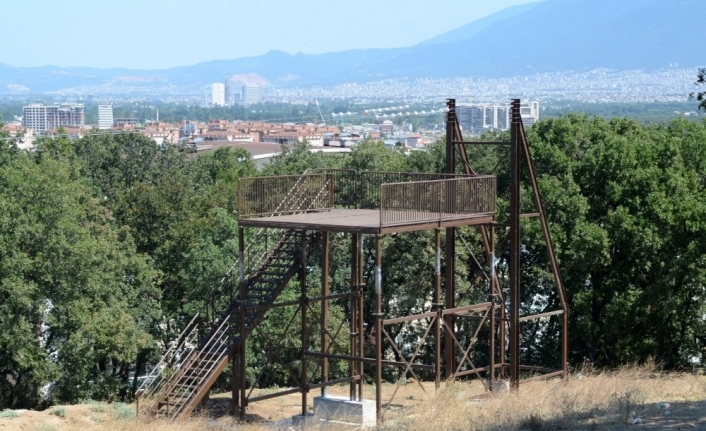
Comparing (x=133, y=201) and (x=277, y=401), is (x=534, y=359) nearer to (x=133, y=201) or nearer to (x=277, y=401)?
(x=277, y=401)

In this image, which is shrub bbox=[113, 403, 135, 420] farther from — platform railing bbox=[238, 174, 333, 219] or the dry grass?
platform railing bbox=[238, 174, 333, 219]

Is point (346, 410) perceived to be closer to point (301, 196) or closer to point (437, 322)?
point (437, 322)

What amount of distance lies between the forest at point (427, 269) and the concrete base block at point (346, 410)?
25.3 ft

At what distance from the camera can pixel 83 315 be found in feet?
119

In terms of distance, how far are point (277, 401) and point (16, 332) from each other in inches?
350

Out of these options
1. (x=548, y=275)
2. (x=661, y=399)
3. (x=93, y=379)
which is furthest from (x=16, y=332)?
(x=661, y=399)

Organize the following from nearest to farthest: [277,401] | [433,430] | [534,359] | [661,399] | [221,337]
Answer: [433,430], [661,399], [221,337], [277,401], [534,359]

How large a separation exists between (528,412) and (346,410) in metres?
5.81

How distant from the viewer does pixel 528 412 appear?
68.4ft

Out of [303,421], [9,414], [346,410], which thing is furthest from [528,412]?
[9,414]

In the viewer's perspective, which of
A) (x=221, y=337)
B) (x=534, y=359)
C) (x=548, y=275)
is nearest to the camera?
(x=221, y=337)

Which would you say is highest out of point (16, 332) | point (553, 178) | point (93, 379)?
point (553, 178)

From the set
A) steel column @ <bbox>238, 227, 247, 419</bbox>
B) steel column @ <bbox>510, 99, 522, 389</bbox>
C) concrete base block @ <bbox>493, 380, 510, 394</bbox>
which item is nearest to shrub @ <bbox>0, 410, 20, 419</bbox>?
steel column @ <bbox>238, 227, 247, 419</bbox>

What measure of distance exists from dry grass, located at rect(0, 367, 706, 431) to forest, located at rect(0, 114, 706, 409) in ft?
23.3
